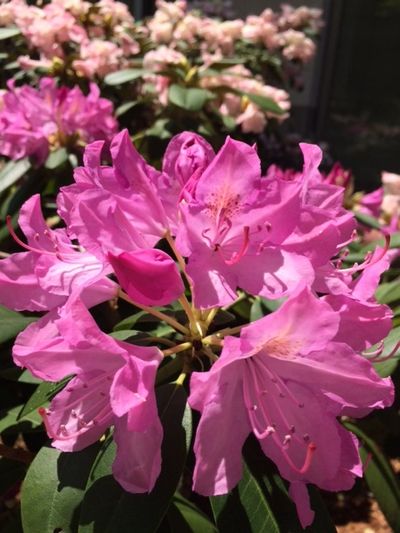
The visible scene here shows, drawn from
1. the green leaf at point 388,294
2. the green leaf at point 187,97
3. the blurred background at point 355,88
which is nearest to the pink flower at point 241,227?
the green leaf at point 388,294

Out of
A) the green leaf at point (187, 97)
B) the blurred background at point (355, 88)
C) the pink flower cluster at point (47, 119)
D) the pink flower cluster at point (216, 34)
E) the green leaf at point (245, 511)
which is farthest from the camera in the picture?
the blurred background at point (355, 88)

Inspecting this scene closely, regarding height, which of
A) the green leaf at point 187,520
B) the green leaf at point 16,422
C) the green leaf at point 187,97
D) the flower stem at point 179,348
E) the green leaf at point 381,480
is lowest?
the green leaf at point 381,480

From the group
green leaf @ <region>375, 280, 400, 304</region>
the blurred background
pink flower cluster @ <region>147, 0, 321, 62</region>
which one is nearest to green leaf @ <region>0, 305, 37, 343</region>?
green leaf @ <region>375, 280, 400, 304</region>

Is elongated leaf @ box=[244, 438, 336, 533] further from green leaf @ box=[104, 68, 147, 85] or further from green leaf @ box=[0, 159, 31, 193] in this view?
green leaf @ box=[104, 68, 147, 85]

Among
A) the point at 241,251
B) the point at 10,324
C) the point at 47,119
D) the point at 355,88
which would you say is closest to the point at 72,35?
the point at 47,119

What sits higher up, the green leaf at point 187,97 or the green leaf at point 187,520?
the green leaf at point 187,97

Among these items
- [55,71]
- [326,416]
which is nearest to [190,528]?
[326,416]

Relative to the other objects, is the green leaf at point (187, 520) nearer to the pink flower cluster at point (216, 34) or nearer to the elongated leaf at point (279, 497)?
the elongated leaf at point (279, 497)
